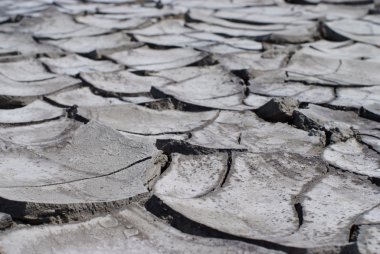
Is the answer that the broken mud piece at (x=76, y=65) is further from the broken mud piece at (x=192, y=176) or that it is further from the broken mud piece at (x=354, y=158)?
the broken mud piece at (x=354, y=158)

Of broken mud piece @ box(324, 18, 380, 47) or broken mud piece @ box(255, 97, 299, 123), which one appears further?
broken mud piece @ box(324, 18, 380, 47)

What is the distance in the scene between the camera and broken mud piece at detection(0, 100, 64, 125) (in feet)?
7.23

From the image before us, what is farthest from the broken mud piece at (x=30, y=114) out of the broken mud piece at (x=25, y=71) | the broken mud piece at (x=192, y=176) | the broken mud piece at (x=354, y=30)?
the broken mud piece at (x=354, y=30)

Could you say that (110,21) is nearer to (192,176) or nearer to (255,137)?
(255,137)

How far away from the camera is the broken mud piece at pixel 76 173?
1560 millimetres

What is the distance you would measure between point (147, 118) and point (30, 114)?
1.15ft

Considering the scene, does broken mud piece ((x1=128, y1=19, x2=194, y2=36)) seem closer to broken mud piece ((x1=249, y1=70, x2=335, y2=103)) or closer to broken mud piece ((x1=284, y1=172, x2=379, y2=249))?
broken mud piece ((x1=249, y1=70, x2=335, y2=103))

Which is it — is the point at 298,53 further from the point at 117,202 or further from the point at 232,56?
the point at 117,202

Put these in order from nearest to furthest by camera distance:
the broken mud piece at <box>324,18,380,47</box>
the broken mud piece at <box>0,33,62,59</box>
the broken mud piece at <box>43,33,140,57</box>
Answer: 1. the broken mud piece at <box>0,33,62,59</box>
2. the broken mud piece at <box>43,33,140,57</box>
3. the broken mud piece at <box>324,18,380,47</box>

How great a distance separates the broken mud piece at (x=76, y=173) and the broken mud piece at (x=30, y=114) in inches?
7.0

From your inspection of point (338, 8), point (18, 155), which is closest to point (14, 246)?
point (18, 155)

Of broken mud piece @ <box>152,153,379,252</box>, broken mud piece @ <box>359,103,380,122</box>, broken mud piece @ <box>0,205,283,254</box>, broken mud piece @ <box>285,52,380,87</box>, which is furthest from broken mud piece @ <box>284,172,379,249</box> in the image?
broken mud piece @ <box>285,52,380,87</box>

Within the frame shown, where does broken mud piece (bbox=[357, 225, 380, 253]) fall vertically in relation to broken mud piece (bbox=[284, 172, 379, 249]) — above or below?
above

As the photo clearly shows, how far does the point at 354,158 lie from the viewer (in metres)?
1.91
